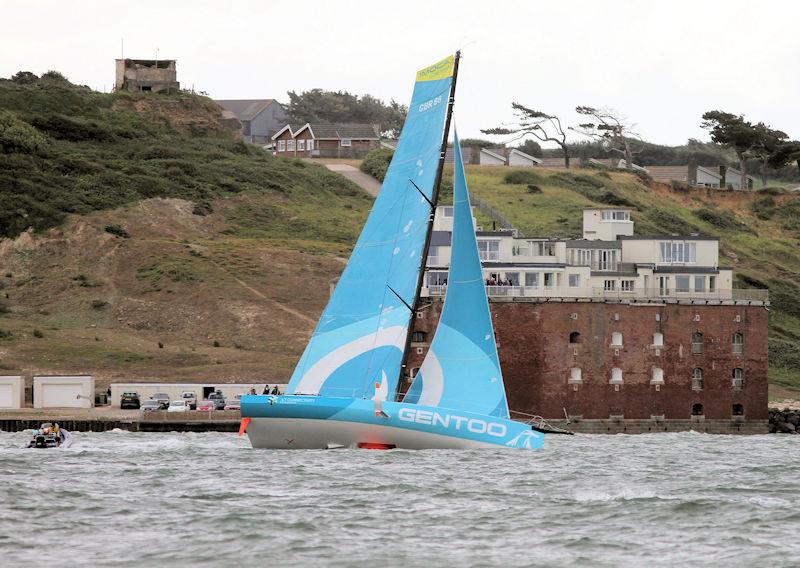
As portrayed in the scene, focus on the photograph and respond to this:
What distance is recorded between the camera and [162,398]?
101250 mm

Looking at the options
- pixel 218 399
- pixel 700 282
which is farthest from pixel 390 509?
pixel 700 282

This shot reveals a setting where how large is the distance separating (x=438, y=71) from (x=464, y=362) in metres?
12.6

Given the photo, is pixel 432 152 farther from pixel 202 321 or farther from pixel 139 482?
pixel 202 321

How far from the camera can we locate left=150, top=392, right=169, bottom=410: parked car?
99.9 meters

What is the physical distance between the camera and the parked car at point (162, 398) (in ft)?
328

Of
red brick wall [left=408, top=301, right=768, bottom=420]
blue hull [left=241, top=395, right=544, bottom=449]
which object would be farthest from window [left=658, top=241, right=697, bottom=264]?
blue hull [left=241, top=395, right=544, bottom=449]

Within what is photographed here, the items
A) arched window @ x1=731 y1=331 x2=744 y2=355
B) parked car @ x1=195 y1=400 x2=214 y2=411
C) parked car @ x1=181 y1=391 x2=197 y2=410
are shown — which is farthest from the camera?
arched window @ x1=731 y1=331 x2=744 y2=355

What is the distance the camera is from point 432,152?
70.6 meters

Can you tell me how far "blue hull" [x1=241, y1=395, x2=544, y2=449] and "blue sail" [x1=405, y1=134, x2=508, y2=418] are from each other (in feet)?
2.07

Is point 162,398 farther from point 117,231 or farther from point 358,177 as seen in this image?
point 358,177

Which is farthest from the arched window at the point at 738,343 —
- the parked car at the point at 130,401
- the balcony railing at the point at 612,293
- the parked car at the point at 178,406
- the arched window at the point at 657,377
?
the parked car at the point at 130,401

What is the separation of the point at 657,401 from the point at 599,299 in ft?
23.5

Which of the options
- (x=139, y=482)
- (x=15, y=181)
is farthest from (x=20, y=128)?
(x=139, y=482)

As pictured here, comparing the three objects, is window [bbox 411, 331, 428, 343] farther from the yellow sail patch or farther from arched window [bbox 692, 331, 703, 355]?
the yellow sail patch
